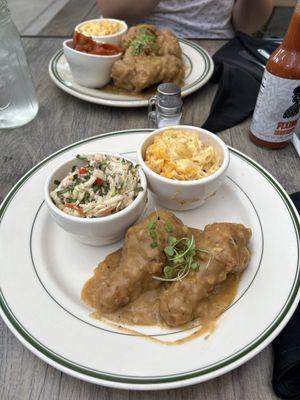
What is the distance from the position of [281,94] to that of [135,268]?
1017 mm

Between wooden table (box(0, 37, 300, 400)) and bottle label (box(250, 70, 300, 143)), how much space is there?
0.11 meters

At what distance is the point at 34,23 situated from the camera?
228 inches

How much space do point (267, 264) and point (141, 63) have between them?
4.51 ft

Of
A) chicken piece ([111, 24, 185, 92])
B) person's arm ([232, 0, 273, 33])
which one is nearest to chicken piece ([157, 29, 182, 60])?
chicken piece ([111, 24, 185, 92])

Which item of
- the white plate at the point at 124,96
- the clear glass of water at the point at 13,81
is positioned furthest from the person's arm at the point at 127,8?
the clear glass of water at the point at 13,81

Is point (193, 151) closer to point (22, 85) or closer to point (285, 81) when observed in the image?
point (285, 81)

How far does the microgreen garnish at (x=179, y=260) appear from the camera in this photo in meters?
1.12

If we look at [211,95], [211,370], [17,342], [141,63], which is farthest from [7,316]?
[211,95]

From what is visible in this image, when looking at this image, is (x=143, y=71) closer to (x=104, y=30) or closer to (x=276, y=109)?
(x=104, y=30)

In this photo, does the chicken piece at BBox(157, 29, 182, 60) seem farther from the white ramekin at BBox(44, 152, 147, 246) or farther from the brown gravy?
the brown gravy

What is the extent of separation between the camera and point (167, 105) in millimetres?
1809

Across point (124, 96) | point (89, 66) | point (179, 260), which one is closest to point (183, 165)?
point (179, 260)

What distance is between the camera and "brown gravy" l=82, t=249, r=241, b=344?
3.58ft

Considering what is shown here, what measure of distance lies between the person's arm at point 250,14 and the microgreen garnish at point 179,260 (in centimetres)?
263
